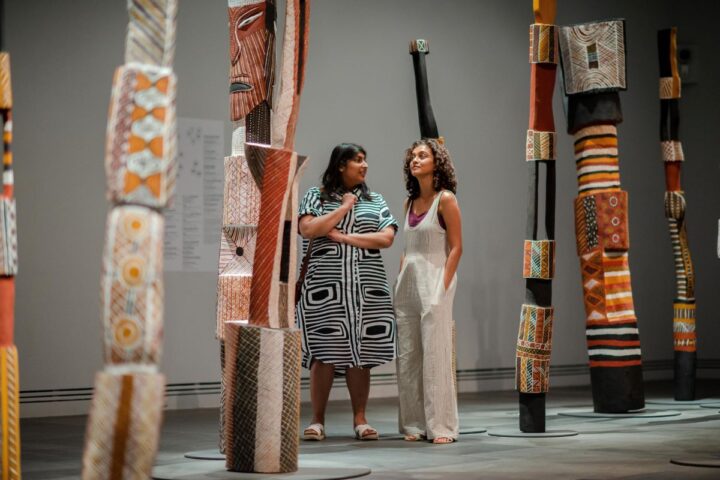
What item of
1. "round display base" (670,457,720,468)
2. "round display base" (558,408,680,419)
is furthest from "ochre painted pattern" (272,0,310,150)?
"round display base" (558,408,680,419)

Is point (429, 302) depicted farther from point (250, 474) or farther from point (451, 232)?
point (250, 474)

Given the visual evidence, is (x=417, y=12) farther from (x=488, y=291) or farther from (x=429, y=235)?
(x=429, y=235)

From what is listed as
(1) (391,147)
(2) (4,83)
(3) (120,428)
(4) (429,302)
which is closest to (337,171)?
(4) (429,302)

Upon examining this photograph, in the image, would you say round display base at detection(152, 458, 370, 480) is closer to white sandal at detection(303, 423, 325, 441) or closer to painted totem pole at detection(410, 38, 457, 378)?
white sandal at detection(303, 423, 325, 441)

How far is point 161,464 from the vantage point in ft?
→ 17.3

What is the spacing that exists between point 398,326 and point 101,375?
339 cm

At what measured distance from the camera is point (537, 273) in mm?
6398

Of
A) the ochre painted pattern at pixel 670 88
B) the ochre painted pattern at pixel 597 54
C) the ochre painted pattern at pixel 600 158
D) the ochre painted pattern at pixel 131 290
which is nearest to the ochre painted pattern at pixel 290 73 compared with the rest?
the ochre painted pattern at pixel 131 290

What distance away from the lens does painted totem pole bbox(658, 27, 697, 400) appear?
8.74 metres

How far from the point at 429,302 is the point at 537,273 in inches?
27.0

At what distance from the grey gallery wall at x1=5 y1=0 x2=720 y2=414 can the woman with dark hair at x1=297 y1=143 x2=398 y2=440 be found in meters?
2.56

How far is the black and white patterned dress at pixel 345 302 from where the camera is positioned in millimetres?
6219

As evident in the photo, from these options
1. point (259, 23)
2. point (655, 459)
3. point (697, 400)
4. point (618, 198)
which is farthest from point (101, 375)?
point (697, 400)

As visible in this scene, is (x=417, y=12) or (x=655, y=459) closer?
(x=655, y=459)
